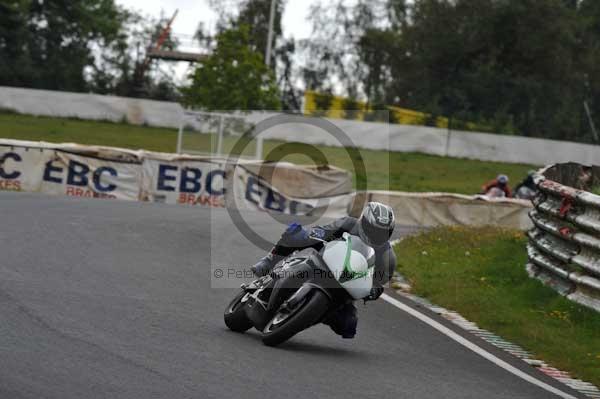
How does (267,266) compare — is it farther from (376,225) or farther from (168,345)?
(168,345)

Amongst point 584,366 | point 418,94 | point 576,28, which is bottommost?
point 584,366

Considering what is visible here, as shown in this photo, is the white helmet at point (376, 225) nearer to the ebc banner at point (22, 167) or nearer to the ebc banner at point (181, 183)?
the ebc banner at point (181, 183)

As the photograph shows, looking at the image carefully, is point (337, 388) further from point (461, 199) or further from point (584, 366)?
point (461, 199)

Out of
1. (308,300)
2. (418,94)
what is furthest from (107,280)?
(418,94)

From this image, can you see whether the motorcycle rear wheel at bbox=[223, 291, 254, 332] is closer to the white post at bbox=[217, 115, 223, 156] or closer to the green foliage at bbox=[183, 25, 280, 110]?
the white post at bbox=[217, 115, 223, 156]

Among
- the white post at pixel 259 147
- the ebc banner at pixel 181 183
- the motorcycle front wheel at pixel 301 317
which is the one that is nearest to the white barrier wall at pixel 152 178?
the ebc banner at pixel 181 183

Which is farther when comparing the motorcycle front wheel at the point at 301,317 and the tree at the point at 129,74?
the tree at the point at 129,74

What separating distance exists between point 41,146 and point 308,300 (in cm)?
1735

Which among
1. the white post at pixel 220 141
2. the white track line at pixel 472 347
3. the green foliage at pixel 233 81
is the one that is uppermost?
the green foliage at pixel 233 81

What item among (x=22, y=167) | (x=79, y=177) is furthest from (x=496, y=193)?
(x=22, y=167)

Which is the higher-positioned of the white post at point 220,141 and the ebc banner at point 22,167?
the white post at point 220,141

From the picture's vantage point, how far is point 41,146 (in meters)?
24.6

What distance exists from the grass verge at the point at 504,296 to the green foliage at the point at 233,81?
21.5 metres

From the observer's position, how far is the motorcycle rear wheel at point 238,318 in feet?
29.8
